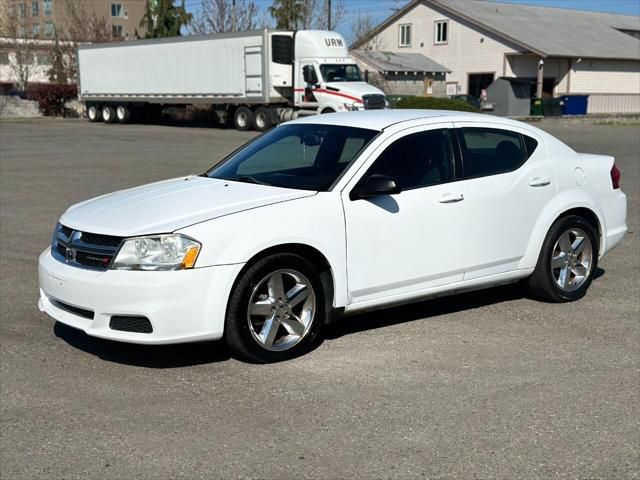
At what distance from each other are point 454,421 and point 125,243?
7.24 ft

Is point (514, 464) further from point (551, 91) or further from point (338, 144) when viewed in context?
point (551, 91)

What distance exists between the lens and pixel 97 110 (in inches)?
1692

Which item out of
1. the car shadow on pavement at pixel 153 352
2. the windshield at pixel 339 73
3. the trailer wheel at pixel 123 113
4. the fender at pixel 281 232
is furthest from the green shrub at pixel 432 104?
the car shadow on pavement at pixel 153 352

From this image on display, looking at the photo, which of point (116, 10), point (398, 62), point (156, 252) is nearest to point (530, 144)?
point (156, 252)

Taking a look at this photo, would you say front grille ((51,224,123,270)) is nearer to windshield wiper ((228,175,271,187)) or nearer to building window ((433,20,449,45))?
windshield wiper ((228,175,271,187))

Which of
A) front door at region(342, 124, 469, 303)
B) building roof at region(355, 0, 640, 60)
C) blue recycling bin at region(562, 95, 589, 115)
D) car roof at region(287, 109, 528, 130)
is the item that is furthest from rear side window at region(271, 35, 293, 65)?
front door at region(342, 124, 469, 303)

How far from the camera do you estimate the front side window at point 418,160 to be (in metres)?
5.79

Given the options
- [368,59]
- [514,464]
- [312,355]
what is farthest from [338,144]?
[368,59]

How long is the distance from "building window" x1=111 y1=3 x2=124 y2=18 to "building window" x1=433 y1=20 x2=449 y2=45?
5724 cm

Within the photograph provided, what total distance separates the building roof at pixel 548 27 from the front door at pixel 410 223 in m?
46.0

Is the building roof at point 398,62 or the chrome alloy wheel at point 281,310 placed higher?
the building roof at point 398,62

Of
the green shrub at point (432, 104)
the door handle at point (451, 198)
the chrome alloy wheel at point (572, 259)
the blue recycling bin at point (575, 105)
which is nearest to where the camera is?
the door handle at point (451, 198)

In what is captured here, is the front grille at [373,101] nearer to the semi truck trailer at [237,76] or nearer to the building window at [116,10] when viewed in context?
the semi truck trailer at [237,76]

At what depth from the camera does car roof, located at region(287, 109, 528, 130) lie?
606 cm
